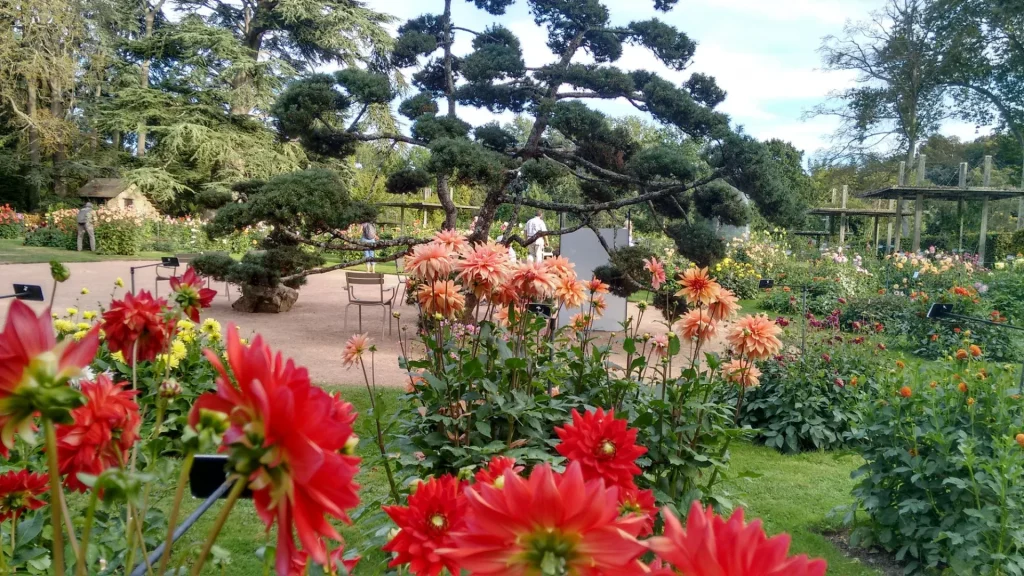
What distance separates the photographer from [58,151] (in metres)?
22.3

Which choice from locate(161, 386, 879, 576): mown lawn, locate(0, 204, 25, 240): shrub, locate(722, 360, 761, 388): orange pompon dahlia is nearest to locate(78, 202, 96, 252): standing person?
locate(0, 204, 25, 240): shrub

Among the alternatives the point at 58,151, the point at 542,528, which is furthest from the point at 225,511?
the point at 58,151

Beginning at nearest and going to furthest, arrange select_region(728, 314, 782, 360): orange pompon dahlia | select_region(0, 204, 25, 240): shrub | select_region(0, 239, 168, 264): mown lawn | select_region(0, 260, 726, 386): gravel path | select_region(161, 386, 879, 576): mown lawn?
1. select_region(728, 314, 782, 360): orange pompon dahlia
2. select_region(161, 386, 879, 576): mown lawn
3. select_region(0, 260, 726, 386): gravel path
4. select_region(0, 239, 168, 264): mown lawn
5. select_region(0, 204, 25, 240): shrub

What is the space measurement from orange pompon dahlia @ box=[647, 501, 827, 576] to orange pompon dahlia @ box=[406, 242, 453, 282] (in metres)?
1.71

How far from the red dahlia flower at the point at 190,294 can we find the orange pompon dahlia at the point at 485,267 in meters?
1.15

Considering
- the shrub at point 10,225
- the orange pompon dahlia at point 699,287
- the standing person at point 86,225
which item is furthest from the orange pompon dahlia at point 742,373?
the shrub at point 10,225

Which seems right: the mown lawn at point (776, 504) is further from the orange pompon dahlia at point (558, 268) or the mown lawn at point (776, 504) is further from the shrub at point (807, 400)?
the orange pompon dahlia at point (558, 268)

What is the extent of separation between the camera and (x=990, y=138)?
88.9 feet

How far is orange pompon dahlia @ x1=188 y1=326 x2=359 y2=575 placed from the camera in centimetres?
34

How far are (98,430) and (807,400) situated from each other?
428cm

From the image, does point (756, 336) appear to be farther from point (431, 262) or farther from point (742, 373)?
point (431, 262)

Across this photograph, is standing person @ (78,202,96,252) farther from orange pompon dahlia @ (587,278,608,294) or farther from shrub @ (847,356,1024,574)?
shrub @ (847,356,1024,574)

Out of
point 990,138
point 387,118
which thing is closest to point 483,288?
point 387,118

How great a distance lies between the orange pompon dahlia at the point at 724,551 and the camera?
342 mm
